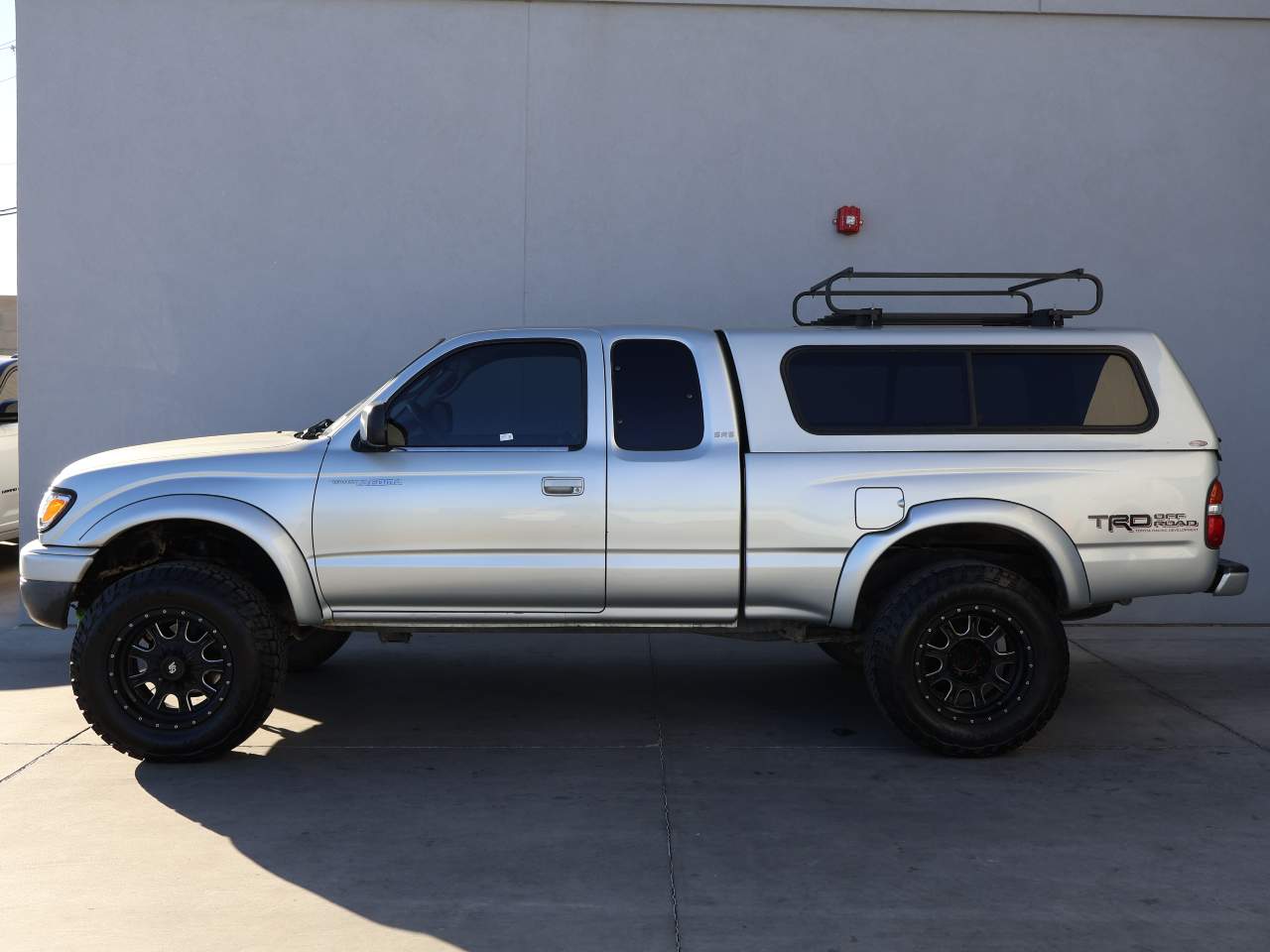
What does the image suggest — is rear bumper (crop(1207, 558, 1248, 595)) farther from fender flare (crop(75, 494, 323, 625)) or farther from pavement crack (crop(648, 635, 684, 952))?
fender flare (crop(75, 494, 323, 625))

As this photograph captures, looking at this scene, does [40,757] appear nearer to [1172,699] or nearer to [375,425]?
[375,425]

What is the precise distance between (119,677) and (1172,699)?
218 inches

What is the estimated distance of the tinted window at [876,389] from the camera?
5.78 m

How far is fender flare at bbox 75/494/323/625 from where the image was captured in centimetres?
554

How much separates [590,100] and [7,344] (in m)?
15.4

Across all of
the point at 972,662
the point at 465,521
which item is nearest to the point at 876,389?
the point at 972,662

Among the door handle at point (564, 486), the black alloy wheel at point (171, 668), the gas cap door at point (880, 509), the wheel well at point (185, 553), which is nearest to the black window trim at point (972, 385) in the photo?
the gas cap door at point (880, 509)

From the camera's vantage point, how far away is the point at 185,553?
5.90 m

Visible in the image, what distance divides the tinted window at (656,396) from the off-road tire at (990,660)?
1.27 meters

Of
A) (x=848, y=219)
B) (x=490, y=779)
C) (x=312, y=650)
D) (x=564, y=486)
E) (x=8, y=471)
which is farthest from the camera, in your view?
(x=8, y=471)

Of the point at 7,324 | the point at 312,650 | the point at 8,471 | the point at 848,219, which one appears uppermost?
the point at 848,219

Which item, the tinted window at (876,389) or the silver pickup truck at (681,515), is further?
the tinted window at (876,389)

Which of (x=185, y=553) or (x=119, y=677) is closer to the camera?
(x=119, y=677)

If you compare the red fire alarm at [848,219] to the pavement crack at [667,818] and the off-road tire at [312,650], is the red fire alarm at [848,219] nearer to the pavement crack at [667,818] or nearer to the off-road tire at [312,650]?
the pavement crack at [667,818]
